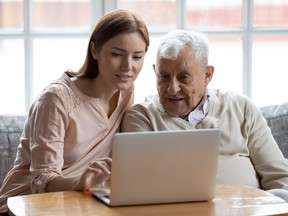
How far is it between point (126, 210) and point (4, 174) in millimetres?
1125

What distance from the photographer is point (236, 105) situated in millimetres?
2969

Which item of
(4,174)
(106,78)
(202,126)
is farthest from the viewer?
(4,174)

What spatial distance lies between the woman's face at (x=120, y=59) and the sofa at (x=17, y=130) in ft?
2.18

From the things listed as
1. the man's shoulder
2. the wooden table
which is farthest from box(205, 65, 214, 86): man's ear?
the wooden table

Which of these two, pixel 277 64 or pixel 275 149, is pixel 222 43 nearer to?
pixel 277 64

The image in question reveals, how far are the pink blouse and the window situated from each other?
973 mm

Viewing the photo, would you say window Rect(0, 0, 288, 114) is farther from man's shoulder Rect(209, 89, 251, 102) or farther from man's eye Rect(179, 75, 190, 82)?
man's eye Rect(179, 75, 190, 82)

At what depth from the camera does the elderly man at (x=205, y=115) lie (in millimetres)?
2797

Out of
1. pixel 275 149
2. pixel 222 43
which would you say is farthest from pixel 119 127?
pixel 222 43

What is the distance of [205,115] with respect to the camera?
2922 millimetres

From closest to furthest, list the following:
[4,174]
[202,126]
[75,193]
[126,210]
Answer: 1. [126,210]
2. [75,193]
3. [202,126]
4. [4,174]

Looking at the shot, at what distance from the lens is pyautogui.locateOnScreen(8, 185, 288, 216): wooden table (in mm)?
2082

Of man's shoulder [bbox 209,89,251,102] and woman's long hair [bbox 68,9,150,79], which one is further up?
woman's long hair [bbox 68,9,150,79]

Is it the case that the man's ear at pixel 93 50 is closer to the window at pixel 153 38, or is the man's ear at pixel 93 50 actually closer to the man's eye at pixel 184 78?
the man's eye at pixel 184 78
